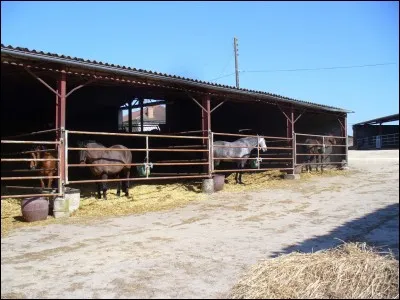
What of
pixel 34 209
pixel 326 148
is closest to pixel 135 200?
pixel 34 209

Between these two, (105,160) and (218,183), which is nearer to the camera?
(105,160)

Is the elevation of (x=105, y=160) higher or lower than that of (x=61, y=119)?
lower

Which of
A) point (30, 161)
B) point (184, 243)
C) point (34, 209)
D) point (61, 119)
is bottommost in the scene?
point (184, 243)

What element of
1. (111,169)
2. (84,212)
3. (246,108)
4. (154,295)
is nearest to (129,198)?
(111,169)

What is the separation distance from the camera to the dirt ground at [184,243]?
11.5ft

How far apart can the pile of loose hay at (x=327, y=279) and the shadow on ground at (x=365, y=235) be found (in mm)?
1086

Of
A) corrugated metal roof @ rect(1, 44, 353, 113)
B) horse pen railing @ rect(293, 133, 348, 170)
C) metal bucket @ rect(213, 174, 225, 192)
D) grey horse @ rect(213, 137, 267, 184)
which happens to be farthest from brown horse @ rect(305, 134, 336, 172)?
metal bucket @ rect(213, 174, 225, 192)

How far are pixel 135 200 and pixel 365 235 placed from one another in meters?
5.10

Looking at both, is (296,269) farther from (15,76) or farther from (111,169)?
(15,76)

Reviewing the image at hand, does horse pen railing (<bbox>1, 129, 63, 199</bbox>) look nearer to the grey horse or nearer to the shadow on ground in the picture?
the shadow on ground

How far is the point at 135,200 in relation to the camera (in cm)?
880

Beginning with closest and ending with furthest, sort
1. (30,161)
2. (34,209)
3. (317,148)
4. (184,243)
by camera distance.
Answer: (184,243) → (34,209) → (30,161) → (317,148)

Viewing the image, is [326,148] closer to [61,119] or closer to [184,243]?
[61,119]

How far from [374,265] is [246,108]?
43.3 feet
